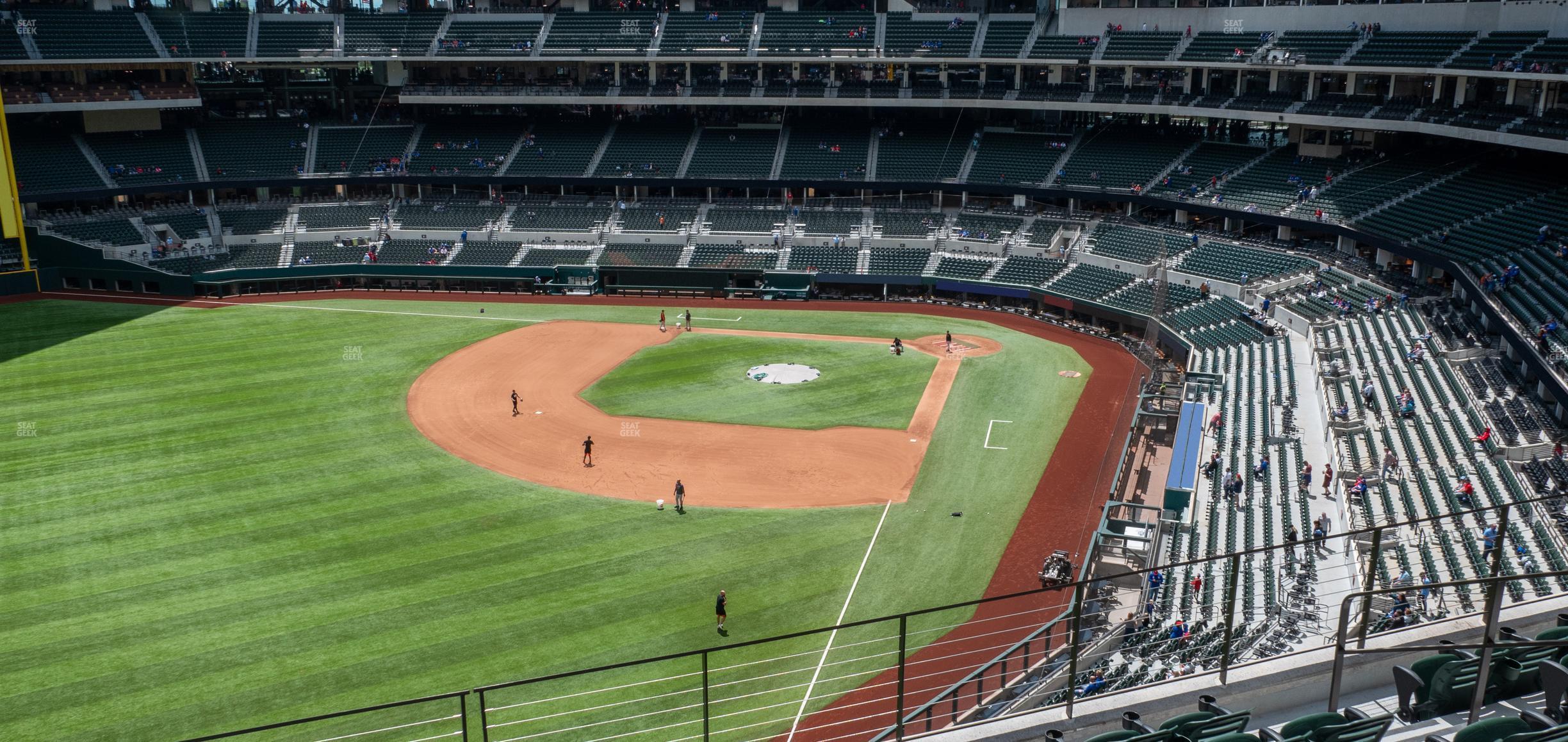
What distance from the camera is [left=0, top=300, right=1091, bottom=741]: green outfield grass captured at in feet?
74.6

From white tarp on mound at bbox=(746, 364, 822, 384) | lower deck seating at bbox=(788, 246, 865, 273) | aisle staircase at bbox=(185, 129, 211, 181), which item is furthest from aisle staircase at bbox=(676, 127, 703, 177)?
aisle staircase at bbox=(185, 129, 211, 181)

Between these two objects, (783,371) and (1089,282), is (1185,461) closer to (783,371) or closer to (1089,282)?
(783,371)

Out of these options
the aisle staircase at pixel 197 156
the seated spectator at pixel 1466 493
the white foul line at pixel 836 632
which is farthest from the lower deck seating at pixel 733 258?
the seated spectator at pixel 1466 493

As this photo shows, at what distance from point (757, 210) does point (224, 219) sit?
31639 millimetres

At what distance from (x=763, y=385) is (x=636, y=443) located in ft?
27.3

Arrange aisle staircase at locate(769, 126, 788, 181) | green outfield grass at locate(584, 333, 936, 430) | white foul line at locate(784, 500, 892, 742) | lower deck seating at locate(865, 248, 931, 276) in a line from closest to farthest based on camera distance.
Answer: white foul line at locate(784, 500, 892, 742) < green outfield grass at locate(584, 333, 936, 430) < lower deck seating at locate(865, 248, 931, 276) < aisle staircase at locate(769, 126, 788, 181)

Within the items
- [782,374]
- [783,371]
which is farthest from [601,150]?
[782,374]

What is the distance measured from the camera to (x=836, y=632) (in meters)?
26.1

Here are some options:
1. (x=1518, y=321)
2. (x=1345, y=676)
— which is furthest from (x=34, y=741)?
(x=1518, y=321)

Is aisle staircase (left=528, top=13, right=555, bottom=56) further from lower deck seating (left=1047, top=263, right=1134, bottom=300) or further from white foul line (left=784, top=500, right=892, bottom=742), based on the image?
white foul line (left=784, top=500, right=892, bottom=742)

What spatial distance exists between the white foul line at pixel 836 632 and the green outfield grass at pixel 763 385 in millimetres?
8826

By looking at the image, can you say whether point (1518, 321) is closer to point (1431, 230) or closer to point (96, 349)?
point (1431, 230)

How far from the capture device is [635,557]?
28.6 m

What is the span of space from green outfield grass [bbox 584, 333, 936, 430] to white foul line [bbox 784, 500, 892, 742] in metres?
8.83
